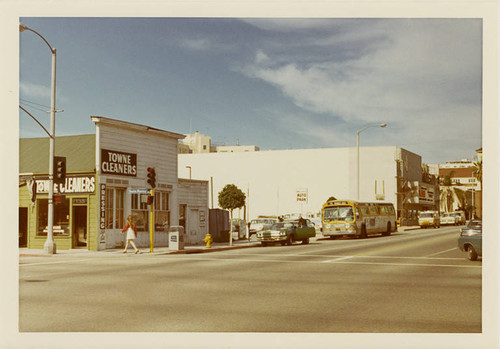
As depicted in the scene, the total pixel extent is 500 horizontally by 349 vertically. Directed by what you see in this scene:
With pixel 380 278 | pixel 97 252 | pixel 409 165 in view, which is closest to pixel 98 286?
pixel 380 278

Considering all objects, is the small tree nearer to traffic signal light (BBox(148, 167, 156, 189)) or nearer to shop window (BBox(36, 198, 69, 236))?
shop window (BBox(36, 198, 69, 236))

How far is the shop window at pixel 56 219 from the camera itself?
99.8 feet

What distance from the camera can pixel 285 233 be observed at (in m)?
34.2

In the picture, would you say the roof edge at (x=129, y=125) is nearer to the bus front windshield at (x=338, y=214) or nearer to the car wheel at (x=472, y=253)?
the bus front windshield at (x=338, y=214)

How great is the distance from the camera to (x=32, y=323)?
993 cm

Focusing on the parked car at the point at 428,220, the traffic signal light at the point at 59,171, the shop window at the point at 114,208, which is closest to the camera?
the traffic signal light at the point at 59,171

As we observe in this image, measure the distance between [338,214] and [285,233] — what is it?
10.3m

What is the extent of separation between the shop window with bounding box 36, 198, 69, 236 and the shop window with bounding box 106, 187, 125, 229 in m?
2.07

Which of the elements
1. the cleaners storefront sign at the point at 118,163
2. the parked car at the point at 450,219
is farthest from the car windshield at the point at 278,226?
the parked car at the point at 450,219

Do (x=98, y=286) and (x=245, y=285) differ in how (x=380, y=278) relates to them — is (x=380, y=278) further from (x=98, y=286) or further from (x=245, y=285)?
(x=98, y=286)

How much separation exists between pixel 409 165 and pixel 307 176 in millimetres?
17814

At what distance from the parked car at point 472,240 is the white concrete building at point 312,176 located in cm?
5709

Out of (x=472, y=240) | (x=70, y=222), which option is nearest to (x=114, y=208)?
(x=70, y=222)

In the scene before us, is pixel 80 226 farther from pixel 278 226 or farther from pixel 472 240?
pixel 472 240
